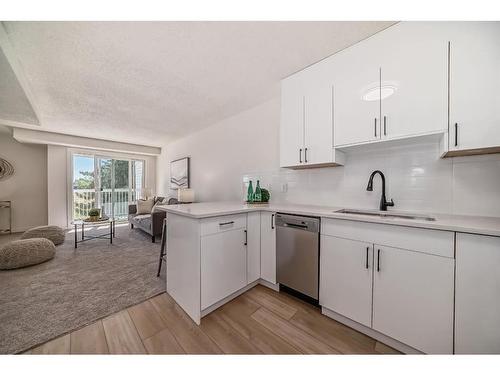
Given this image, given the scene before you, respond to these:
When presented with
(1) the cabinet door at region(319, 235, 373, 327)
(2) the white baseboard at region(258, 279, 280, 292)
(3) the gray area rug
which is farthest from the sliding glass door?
(1) the cabinet door at region(319, 235, 373, 327)

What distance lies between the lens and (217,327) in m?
1.35

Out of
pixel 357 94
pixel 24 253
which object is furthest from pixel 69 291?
pixel 357 94

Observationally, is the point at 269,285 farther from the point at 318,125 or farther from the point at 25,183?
the point at 25,183

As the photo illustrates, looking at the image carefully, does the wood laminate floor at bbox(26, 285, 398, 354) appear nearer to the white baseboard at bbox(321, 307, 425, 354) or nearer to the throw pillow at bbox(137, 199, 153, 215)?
the white baseboard at bbox(321, 307, 425, 354)

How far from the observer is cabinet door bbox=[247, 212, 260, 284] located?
1.77 m

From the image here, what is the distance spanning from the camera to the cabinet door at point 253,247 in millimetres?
1769

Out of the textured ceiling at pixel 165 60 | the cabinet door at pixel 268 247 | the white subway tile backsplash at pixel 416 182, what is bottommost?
the cabinet door at pixel 268 247

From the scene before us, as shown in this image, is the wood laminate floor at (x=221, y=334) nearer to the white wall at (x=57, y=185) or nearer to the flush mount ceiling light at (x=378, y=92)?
the flush mount ceiling light at (x=378, y=92)

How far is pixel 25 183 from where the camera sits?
4328 millimetres

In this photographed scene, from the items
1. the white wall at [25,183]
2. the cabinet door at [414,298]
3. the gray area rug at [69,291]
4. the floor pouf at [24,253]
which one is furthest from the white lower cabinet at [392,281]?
the white wall at [25,183]

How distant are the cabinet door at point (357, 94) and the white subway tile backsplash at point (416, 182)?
331 millimetres

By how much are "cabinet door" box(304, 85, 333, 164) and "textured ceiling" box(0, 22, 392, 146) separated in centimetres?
34
